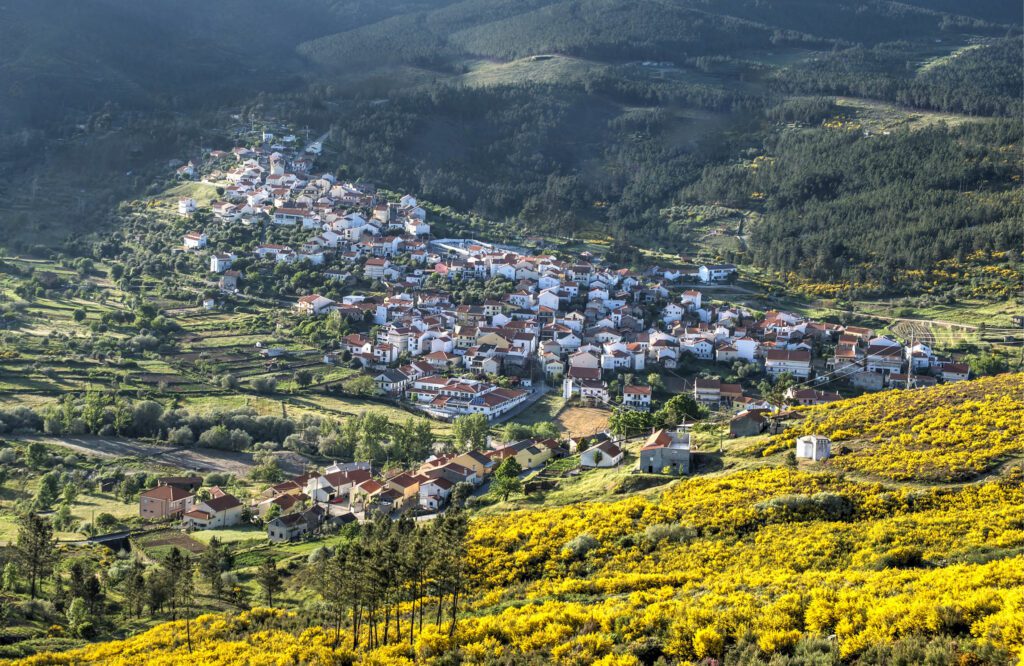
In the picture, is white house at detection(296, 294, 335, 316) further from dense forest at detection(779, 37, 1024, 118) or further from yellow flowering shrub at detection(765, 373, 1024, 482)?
dense forest at detection(779, 37, 1024, 118)

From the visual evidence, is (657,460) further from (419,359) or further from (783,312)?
(783,312)

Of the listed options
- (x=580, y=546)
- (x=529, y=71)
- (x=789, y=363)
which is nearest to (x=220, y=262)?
(x=789, y=363)

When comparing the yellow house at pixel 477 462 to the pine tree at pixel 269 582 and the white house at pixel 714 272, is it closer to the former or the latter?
the pine tree at pixel 269 582

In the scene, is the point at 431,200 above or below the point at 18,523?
above

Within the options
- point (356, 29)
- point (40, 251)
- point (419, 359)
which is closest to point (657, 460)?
point (419, 359)

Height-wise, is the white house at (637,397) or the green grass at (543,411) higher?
the white house at (637,397)

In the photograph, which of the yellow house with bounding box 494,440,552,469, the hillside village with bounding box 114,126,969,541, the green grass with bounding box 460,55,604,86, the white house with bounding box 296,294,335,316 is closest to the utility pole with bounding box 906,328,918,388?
the hillside village with bounding box 114,126,969,541

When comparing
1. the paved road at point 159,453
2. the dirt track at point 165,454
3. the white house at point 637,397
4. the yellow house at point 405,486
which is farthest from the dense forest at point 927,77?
the paved road at point 159,453
